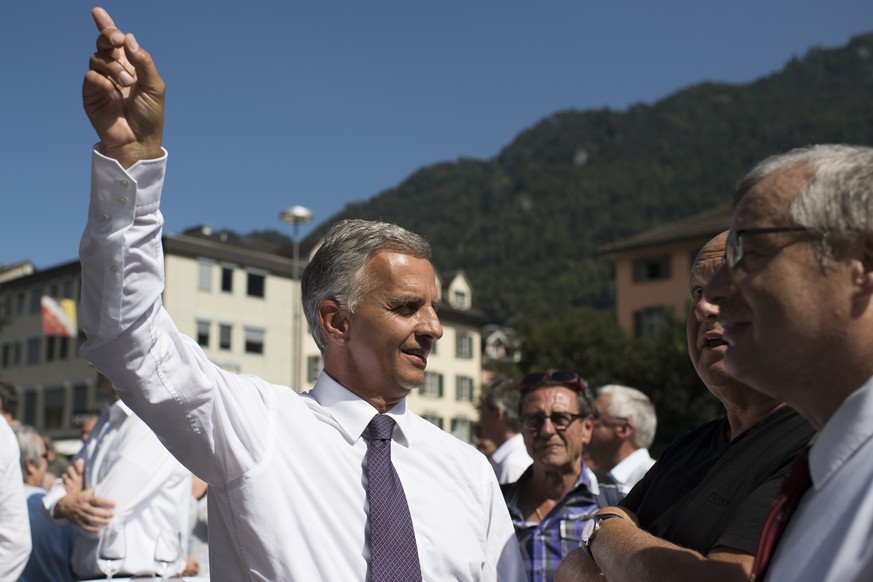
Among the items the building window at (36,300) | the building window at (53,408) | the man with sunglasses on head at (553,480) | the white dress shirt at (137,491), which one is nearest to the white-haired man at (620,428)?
the man with sunglasses on head at (553,480)

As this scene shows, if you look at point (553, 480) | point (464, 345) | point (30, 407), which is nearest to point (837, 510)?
point (553, 480)

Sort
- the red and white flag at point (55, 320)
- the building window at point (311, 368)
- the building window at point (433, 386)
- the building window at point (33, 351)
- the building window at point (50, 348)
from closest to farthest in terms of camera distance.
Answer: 1. the red and white flag at point (55, 320)
2. the building window at point (311, 368)
3. the building window at point (50, 348)
4. the building window at point (33, 351)
5. the building window at point (433, 386)

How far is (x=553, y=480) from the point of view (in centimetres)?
507

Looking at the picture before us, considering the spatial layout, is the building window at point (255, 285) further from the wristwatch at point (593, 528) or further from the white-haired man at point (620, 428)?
the wristwatch at point (593, 528)

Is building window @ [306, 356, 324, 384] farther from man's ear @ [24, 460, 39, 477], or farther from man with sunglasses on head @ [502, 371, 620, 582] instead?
man with sunglasses on head @ [502, 371, 620, 582]

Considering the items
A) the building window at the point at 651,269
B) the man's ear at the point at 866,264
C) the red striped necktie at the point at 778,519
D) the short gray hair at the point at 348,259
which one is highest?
the building window at the point at 651,269

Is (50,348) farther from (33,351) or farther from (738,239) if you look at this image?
(738,239)

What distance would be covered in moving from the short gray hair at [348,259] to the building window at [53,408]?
54017 mm

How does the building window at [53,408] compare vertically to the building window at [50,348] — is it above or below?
below

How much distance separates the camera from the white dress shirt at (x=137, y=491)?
5009 millimetres

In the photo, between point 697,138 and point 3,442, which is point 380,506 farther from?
point 697,138

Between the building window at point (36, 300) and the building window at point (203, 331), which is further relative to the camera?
the building window at point (36, 300)

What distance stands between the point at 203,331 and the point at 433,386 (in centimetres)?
1505

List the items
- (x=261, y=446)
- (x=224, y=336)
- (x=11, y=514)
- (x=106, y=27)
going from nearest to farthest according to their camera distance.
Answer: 1. (x=106, y=27)
2. (x=261, y=446)
3. (x=11, y=514)
4. (x=224, y=336)
